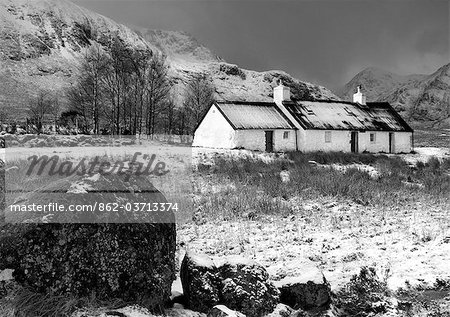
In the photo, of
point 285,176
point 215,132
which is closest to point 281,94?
point 215,132

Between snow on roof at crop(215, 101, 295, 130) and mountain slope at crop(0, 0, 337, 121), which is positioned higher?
mountain slope at crop(0, 0, 337, 121)

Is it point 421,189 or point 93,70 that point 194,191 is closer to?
point 421,189

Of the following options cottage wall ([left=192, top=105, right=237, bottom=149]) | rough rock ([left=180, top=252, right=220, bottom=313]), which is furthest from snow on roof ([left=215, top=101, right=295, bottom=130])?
rough rock ([left=180, top=252, right=220, bottom=313])

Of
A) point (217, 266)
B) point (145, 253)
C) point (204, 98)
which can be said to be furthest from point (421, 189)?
point (204, 98)


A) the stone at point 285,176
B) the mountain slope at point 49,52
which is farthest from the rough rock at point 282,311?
the mountain slope at point 49,52

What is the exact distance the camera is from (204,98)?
6062 centimetres

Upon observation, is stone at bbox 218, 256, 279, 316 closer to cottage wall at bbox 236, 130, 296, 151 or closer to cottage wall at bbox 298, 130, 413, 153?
cottage wall at bbox 236, 130, 296, 151

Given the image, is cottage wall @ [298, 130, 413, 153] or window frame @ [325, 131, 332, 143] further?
window frame @ [325, 131, 332, 143]

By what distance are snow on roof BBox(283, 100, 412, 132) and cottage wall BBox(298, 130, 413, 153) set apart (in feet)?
1.56

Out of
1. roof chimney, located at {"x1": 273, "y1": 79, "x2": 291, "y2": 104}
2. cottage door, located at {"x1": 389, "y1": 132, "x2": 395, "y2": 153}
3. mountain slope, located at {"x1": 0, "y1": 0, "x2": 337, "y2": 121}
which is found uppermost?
mountain slope, located at {"x1": 0, "y1": 0, "x2": 337, "y2": 121}

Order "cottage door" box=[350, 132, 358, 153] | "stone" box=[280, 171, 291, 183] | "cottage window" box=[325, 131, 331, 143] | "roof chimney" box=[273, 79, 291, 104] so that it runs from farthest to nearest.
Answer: "roof chimney" box=[273, 79, 291, 104]
"cottage door" box=[350, 132, 358, 153]
"cottage window" box=[325, 131, 331, 143]
"stone" box=[280, 171, 291, 183]

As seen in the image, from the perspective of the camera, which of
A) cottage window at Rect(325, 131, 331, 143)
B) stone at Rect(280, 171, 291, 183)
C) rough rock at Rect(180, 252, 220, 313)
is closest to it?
rough rock at Rect(180, 252, 220, 313)

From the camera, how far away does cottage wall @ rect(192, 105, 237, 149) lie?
33938mm

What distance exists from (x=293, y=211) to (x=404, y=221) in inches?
108
